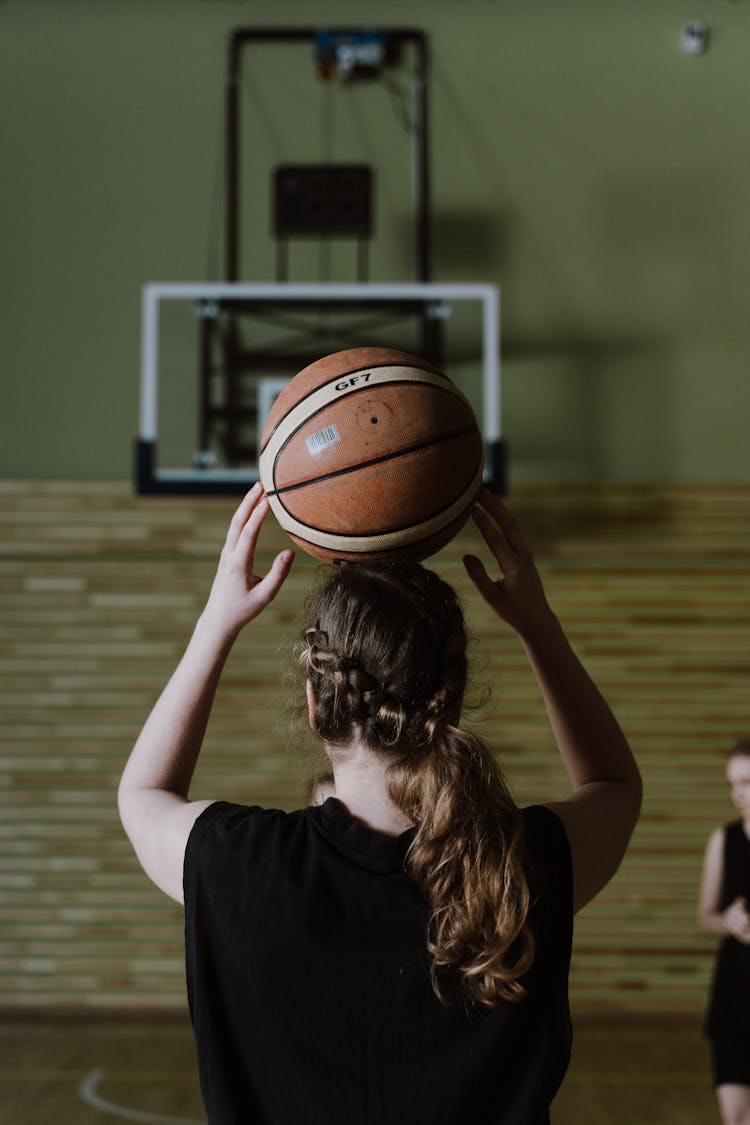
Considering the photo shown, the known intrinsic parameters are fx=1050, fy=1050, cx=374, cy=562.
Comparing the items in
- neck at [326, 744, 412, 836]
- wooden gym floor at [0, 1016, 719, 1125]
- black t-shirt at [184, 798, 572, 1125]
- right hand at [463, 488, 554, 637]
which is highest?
right hand at [463, 488, 554, 637]

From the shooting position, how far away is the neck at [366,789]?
3.74ft

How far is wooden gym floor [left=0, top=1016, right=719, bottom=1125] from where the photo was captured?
430 cm

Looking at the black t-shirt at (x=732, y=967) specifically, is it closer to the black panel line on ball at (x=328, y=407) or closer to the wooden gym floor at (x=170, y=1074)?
the wooden gym floor at (x=170, y=1074)

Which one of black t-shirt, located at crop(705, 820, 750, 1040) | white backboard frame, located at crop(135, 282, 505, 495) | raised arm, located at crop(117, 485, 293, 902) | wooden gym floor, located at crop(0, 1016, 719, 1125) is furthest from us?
white backboard frame, located at crop(135, 282, 505, 495)

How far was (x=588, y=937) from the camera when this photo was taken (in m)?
5.65

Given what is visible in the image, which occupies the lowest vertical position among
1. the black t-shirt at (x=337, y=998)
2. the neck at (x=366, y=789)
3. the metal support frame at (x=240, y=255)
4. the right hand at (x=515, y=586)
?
the black t-shirt at (x=337, y=998)

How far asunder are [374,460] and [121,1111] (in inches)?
146

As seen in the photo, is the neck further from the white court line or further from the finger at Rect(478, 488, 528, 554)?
the white court line

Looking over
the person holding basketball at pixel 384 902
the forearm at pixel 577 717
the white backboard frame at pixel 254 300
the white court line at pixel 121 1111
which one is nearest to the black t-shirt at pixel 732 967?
the white backboard frame at pixel 254 300

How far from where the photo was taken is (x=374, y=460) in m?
1.68

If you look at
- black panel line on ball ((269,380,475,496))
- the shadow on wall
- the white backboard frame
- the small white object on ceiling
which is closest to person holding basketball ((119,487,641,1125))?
black panel line on ball ((269,380,475,496))

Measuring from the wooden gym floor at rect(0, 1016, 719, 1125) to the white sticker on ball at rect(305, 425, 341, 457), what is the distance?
3502mm

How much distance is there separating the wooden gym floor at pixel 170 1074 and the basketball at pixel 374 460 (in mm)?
3437

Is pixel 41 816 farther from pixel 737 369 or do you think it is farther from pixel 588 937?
pixel 737 369
